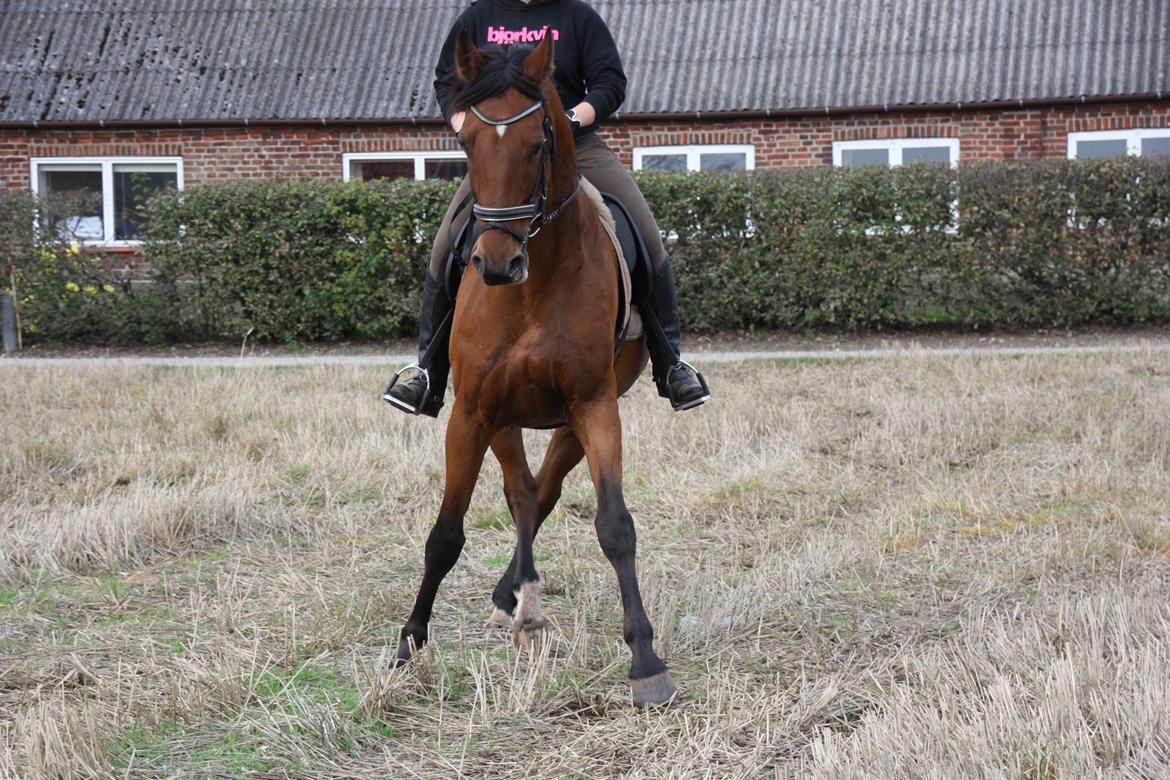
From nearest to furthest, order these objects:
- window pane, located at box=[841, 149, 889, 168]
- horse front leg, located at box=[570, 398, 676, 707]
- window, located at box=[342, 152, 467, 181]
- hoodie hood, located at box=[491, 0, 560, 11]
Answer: horse front leg, located at box=[570, 398, 676, 707]
hoodie hood, located at box=[491, 0, 560, 11]
window pane, located at box=[841, 149, 889, 168]
window, located at box=[342, 152, 467, 181]

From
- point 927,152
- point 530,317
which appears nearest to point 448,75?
point 530,317

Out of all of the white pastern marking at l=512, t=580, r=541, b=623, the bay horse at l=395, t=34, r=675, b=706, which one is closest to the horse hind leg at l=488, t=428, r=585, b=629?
the white pastern marking at l=512, t=580, r=541, b=623

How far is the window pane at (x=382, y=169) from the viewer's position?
21.0 m

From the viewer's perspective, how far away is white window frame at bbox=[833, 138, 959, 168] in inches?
784

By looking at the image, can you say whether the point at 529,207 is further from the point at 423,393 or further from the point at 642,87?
the point at 642,87

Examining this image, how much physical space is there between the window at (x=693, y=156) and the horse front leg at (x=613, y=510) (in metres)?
16.2

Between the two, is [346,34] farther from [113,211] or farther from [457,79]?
[457,79]

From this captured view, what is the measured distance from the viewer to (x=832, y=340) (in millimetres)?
15148

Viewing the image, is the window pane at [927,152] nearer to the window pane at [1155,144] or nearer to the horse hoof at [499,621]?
the window pane at [1155,144]

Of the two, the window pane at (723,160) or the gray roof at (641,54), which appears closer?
the gray roof at (641,54)

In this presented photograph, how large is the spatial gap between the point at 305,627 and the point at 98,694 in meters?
0.91

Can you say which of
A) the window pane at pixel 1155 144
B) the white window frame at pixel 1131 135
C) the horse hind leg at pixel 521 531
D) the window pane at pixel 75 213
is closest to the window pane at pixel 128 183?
the window pane at pixel 75 213

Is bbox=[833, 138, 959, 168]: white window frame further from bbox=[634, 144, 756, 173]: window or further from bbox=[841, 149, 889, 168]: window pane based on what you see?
bbox=[634, 144, 756, 173]: window

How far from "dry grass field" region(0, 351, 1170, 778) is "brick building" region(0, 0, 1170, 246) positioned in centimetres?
1056
